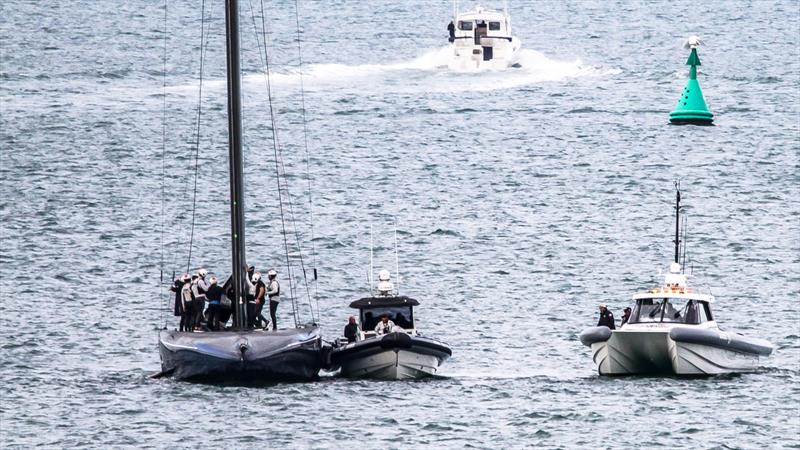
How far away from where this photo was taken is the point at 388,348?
2375 inches

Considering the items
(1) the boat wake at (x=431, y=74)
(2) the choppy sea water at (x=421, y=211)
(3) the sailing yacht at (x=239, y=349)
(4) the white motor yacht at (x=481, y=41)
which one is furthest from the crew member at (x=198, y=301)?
(4) the white motor yacht at (x=481, y=41)

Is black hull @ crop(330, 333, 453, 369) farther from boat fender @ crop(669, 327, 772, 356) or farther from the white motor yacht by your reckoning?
the white motor yacht

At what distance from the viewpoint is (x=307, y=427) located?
5453 centimetres

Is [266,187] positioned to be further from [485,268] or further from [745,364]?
[745,364]

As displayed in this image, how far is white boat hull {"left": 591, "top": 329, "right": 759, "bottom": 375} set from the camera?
197ft

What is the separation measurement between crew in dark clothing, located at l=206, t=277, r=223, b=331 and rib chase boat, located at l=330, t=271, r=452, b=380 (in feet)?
10.8

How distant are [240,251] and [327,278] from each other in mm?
25578

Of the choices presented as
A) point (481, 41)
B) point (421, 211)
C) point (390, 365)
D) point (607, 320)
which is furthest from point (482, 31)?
point (390, 365)

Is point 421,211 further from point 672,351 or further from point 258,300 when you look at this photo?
point 672,351

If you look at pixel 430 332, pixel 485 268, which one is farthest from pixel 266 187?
pixel 430 332

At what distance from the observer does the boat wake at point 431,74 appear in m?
150

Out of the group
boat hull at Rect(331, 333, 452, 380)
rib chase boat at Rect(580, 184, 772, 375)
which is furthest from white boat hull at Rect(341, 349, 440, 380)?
rib chase boat at Rect(580, 184, 772, 375)

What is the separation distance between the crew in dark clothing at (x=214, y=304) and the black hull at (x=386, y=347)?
129 inches

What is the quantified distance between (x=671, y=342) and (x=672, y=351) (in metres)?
0.38
